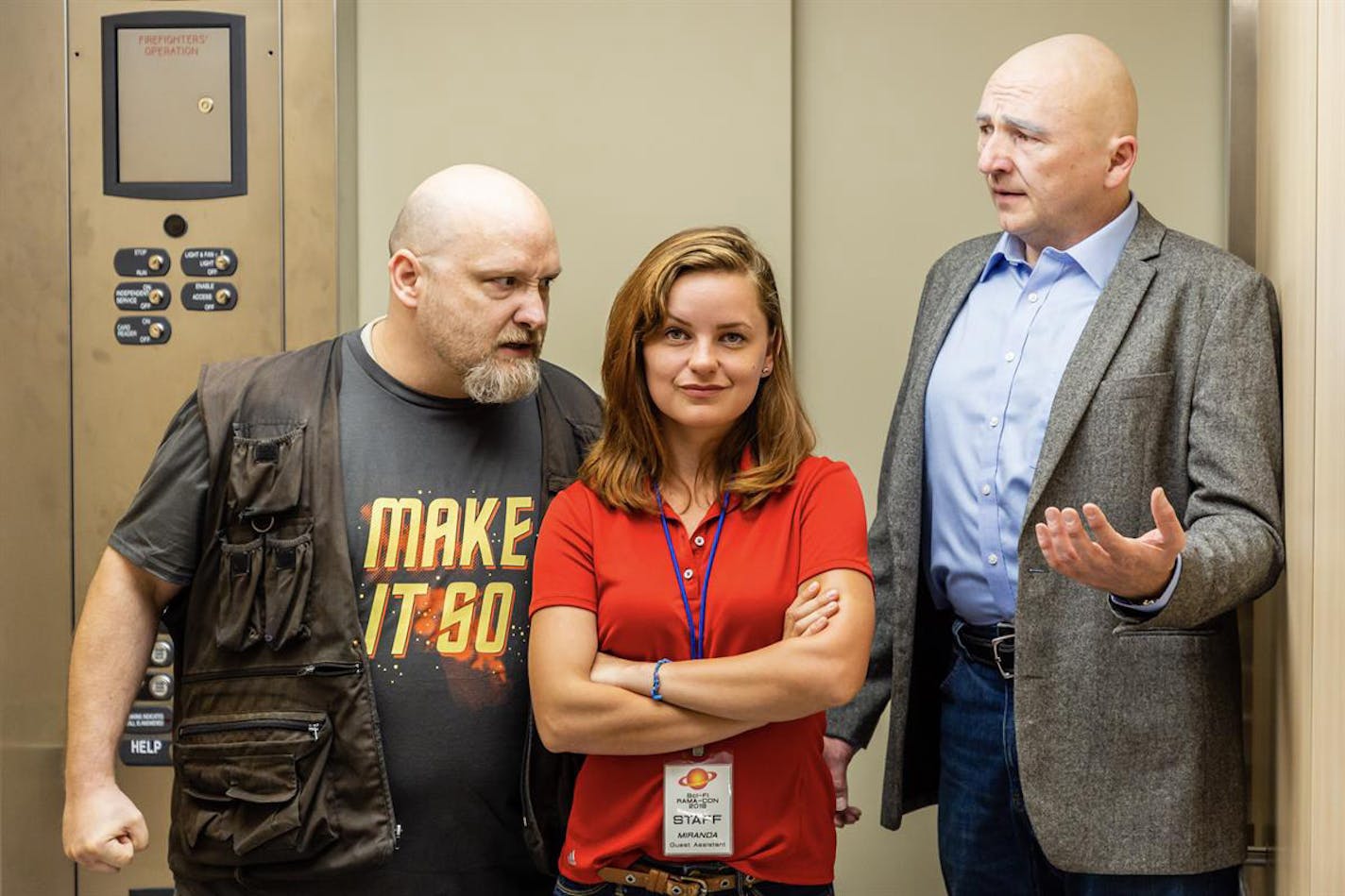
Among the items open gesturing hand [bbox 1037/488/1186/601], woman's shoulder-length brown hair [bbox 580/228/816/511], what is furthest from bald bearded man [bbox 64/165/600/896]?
open gesturing hand [bbox 1037/488/1186/601]

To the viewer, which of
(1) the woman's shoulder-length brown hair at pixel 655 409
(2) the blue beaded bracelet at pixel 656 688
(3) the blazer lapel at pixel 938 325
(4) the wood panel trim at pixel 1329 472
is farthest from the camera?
(3) the blazer lapel at pixel 938 325

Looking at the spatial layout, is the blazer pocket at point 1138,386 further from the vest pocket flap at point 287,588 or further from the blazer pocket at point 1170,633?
the vest pocket flap at point 287,588

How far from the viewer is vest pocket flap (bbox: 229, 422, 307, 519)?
1.90m

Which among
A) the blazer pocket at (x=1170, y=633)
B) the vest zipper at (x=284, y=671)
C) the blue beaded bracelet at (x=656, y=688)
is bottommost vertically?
the vest zipper at (x=284, y=671)

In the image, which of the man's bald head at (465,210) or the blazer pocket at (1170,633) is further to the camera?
the man's bald head at (465,210)

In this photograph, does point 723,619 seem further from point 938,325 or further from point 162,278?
point 162,278

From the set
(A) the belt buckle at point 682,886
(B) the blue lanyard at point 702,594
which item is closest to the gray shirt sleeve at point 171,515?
(B) the blue lanyard at point 702,594

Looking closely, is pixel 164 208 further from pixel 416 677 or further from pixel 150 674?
pixel 416 677

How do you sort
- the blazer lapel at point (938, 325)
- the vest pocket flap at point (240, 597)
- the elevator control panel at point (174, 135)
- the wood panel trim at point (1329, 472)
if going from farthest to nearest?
1. the elevator control panel at point (174, 135)
2. the blazer lapel at point (938, 325)
3. the vest pocket flap at point (240, 597)
4. the wood panel trim at point (1329, 472)

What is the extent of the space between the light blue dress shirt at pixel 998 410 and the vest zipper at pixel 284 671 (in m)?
0.83

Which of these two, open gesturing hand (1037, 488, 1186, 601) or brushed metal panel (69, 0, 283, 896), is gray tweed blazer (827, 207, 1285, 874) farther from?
brushed metal panel (69, 0, 283, 896)

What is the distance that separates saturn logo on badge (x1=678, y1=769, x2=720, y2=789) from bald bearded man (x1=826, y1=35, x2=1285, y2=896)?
37 cm

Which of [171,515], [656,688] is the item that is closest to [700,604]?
[656,688]

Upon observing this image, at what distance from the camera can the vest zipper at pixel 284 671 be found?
1882mm
